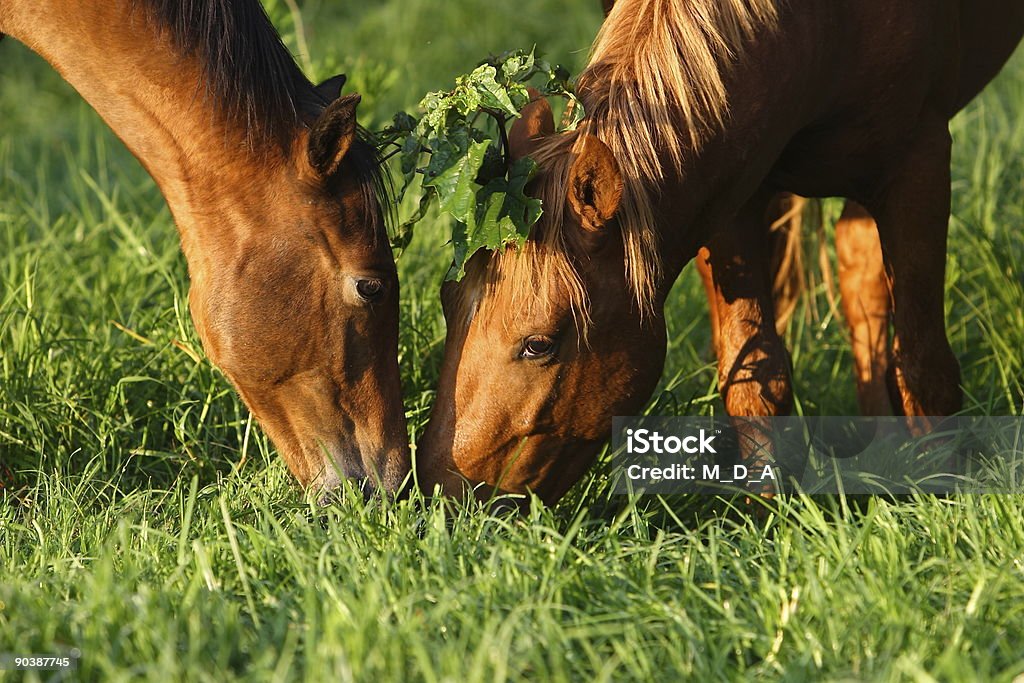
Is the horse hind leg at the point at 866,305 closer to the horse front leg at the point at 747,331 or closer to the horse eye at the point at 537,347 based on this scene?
the horse front leg at the point at 747,331

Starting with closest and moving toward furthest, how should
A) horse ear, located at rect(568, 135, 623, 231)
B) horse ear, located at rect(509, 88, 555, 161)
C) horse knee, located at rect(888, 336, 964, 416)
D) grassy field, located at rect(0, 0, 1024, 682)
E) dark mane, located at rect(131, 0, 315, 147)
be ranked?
grassy field, located at rect(0, 0, 1024, 682) → horse ear, located at rect(568, 135, 623, 231) → dark mane, located at rect(131, 0, 315, 147) → horse ear, located at rect(509, 88, 555, 161) → horse knee, located at rect(888, 336, 964, 416)

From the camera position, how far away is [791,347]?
491 cm

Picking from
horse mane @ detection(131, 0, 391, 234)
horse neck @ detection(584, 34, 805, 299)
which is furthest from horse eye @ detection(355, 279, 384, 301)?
horse neck @ detection(584, 34, 805, 299)

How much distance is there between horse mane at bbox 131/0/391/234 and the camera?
3025 millimetres

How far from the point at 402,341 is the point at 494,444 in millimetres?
1080

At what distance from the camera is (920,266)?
3.75m

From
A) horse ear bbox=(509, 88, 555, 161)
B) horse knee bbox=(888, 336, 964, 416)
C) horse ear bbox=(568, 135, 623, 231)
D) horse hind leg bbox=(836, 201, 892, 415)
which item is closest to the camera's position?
horse ear bbox=(568, 135, 623, 231)

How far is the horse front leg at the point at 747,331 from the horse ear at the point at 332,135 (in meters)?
1.36

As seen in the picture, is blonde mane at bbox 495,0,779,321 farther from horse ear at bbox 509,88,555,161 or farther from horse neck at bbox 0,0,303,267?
Result: horse neck at bbox 0,0,303,267

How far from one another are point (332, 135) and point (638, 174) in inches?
30.1

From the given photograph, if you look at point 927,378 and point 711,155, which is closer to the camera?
point 711,155

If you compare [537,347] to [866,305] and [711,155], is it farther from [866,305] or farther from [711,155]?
[866,305]

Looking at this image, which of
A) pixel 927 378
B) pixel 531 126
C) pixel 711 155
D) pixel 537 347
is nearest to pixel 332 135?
pixel 531 126

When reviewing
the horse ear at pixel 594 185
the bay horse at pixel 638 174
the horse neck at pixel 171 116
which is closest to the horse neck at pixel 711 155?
the bay horse at pixel 638 174
